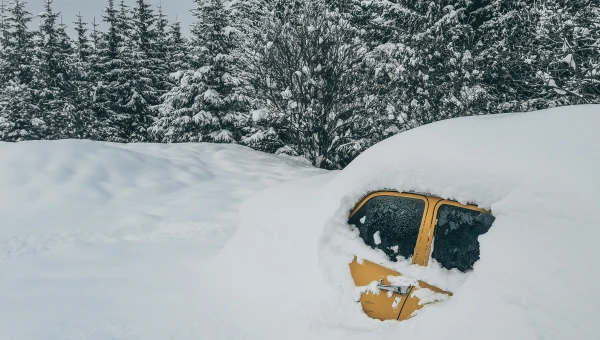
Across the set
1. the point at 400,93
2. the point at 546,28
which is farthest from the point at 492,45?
the point at 546,28

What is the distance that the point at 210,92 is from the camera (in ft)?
63.2

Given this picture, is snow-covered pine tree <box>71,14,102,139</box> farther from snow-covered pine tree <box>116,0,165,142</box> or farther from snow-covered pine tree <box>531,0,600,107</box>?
snow-covered pine tree <box>531,0,600,107</box>

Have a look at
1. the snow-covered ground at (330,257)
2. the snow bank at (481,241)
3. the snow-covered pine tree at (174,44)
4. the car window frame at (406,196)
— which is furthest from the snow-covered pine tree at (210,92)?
the car window frame at (406,196)

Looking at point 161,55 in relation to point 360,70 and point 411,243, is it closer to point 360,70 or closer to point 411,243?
point 360,70

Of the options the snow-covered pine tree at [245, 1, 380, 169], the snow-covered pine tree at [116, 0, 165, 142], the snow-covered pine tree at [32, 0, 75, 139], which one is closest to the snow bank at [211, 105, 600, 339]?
the snow-covered pine tree at [245, 1, 380, 169]

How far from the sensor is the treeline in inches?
428

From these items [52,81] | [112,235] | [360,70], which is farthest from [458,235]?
[52,81]

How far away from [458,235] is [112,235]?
15.8 feet

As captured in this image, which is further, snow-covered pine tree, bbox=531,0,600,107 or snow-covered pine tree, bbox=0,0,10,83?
snow-covered pine tree, bbox=0,0,10,83

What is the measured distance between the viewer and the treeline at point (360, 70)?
10881 mm

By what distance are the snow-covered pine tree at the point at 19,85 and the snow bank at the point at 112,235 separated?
60.9ft

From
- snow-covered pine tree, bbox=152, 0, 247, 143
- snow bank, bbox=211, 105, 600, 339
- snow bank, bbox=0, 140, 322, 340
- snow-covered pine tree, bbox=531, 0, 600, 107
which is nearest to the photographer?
snow bank, bbox=211, 105, 600, 339

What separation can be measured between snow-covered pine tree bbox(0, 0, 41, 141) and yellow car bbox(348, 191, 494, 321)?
26634 mm

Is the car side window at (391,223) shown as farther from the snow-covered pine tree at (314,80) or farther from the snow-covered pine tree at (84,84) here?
the snow-covered pine tree at (84,84)
